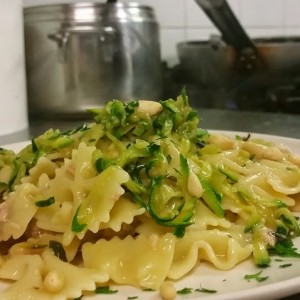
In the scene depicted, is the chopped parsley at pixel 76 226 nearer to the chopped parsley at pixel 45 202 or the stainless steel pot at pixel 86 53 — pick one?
the chopped parsley at pixel 45 202

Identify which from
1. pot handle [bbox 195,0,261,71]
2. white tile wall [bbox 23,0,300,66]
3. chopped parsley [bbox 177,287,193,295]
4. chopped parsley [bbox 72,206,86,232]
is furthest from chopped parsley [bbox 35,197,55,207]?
white tile wall [bbox 23,0,300,66]

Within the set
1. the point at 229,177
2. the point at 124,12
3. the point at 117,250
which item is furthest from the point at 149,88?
the point at 117,250

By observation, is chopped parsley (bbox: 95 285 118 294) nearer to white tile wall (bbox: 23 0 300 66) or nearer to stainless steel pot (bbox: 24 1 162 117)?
stainless steel pot (bbox: 24 1 162 117)

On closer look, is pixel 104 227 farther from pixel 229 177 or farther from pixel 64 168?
pixel 229 177

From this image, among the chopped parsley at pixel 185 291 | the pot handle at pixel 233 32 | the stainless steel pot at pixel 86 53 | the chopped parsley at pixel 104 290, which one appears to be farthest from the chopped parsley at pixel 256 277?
the stainless steel pot at pixel 86 53

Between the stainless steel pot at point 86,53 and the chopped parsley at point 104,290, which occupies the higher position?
the stainless steel pot at point 86,53
